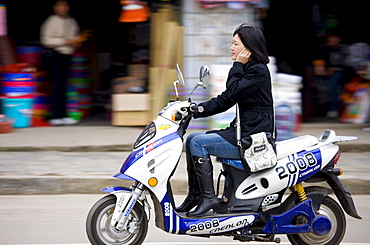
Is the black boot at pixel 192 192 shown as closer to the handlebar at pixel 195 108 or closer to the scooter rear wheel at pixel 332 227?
the handlebar at pixel 195 108

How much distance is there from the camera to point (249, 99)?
14.8 ft

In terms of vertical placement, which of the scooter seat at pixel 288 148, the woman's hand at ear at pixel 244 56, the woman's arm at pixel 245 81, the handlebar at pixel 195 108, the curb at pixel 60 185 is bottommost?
the curb at pixel 60 185

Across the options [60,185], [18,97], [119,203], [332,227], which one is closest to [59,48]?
[18,97]

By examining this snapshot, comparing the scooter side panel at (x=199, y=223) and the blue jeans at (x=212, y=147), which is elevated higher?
the blue jeans at (x=212, y=147)

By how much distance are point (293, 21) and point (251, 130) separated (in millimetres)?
7506

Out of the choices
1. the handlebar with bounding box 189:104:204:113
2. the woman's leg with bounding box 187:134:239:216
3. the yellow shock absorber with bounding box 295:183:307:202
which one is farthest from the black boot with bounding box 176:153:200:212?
the yellow shock absorber with bounding box 295:183:307:202

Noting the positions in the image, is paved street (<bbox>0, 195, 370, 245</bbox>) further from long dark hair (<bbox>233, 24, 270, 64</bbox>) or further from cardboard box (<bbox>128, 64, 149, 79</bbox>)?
cardboard box (<bbox>128, 64, 149, 79</bbox>)

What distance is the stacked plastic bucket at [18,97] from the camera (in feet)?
29.7

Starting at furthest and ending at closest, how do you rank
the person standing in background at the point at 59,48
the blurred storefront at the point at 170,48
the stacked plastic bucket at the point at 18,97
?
the person standing in background at the point at 59,48 < the stacked plastic bucket at the point at 18,97 < the blurred storefront at the point at 170,48

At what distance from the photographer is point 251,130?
451cm

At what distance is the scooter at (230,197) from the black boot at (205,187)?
0.16ft

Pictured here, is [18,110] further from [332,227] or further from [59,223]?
[332,227]

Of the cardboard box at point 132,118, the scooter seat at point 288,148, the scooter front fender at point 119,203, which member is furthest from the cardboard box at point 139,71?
the scooter front fender at point 119,203

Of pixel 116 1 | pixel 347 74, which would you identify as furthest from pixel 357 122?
pixel 116 1
